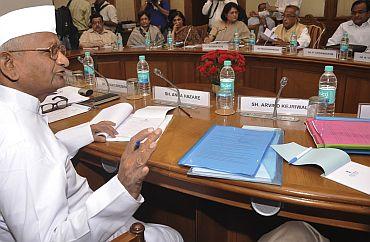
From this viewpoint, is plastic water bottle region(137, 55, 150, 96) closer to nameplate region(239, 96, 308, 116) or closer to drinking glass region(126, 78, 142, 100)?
drinking glass region(126, 78, 142, 100)

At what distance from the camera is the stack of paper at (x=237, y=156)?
1.02 m

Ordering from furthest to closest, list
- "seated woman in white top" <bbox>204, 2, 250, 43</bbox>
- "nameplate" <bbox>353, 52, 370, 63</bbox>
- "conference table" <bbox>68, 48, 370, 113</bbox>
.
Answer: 1. "seated woman in white top" <bbox>204, 2, 250, 43</bbox>
2. "conference table" <bbox>68, 48, 370, 113</bbox>
3. "nameplate" <bbox>353, 52, 370, 63</bbox>

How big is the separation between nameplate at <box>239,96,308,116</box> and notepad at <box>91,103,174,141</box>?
351 millimetres

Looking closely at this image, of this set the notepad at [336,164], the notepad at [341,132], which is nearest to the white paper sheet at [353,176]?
the notepad at [336,164]

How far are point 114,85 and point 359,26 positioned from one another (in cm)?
334

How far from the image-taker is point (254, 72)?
4.02 meters

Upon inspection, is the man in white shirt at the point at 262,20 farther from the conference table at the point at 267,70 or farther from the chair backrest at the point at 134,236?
the chair backrest at the point at 134,236

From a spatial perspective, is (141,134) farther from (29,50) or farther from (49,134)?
(29,50)

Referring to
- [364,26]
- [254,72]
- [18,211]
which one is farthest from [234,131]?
[364,26]

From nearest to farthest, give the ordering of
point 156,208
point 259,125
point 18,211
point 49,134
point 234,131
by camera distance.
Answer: point 18,211
point 49,134
point 234,131
point 259,125
point 156,208

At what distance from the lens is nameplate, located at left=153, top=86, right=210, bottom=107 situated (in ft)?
5.90

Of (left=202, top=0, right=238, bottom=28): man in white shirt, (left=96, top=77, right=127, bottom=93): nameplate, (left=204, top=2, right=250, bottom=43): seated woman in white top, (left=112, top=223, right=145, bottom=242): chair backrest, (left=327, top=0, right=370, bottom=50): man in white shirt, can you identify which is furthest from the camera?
(left=202, top=0, right=238, bottom=28): man in white shirt

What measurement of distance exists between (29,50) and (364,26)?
13.6ft

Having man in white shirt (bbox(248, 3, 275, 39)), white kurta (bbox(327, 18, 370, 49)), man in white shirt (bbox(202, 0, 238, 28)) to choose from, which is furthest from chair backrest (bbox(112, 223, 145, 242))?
man in white shirt (bbox(248, 3, 275, 39))
